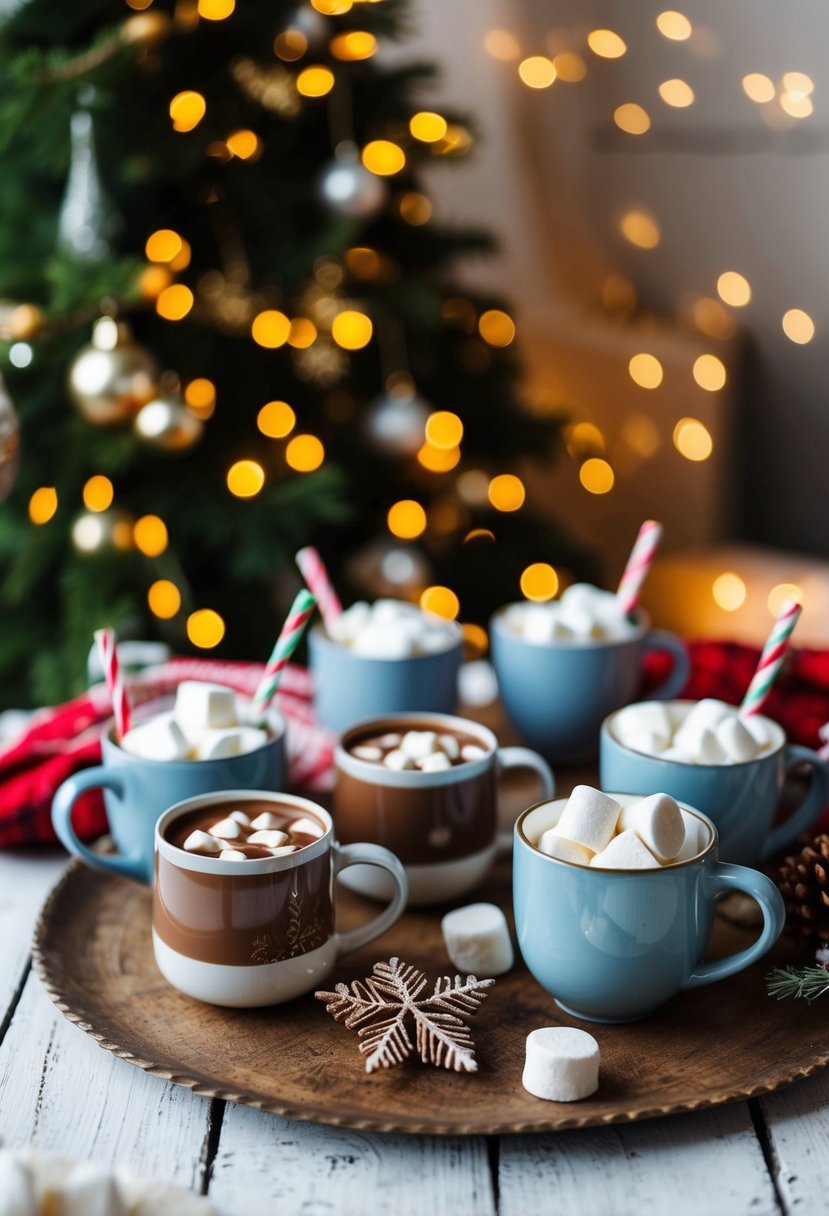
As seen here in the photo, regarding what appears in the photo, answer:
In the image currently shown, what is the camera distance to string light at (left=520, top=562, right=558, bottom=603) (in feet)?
7.27

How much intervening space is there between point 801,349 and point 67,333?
147 centimetres

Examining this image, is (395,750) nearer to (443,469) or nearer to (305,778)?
(305,778)

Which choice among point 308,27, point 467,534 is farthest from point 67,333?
point 467,534

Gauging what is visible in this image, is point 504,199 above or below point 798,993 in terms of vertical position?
above

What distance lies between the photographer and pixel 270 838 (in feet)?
2.72

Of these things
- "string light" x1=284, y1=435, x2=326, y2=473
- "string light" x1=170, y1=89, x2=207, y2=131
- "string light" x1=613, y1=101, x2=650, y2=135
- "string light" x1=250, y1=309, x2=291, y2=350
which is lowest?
"string light" x1=284, y1=435, x2=326, y2=473

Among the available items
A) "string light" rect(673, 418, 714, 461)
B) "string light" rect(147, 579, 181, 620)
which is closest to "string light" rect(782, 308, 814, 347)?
"string light" rect(673, 418, 714, 461)

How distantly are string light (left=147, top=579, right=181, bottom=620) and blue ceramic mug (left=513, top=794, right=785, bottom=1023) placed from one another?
119 cm

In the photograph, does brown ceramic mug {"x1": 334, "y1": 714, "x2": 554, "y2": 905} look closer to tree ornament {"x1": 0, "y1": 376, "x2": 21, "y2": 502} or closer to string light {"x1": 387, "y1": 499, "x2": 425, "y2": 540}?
tree ornament {"x1": 0, "y1": 376, "x2": 21, "y2": 502}

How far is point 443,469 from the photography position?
2.15 m

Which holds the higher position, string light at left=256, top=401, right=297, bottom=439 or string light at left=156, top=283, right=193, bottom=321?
string light at left=156, top=283, right=193, bottom=321

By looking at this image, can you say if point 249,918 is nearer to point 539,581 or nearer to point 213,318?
point 213,318

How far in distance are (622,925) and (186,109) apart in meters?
1.44

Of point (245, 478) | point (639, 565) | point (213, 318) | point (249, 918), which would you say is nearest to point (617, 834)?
point (249, 918)
